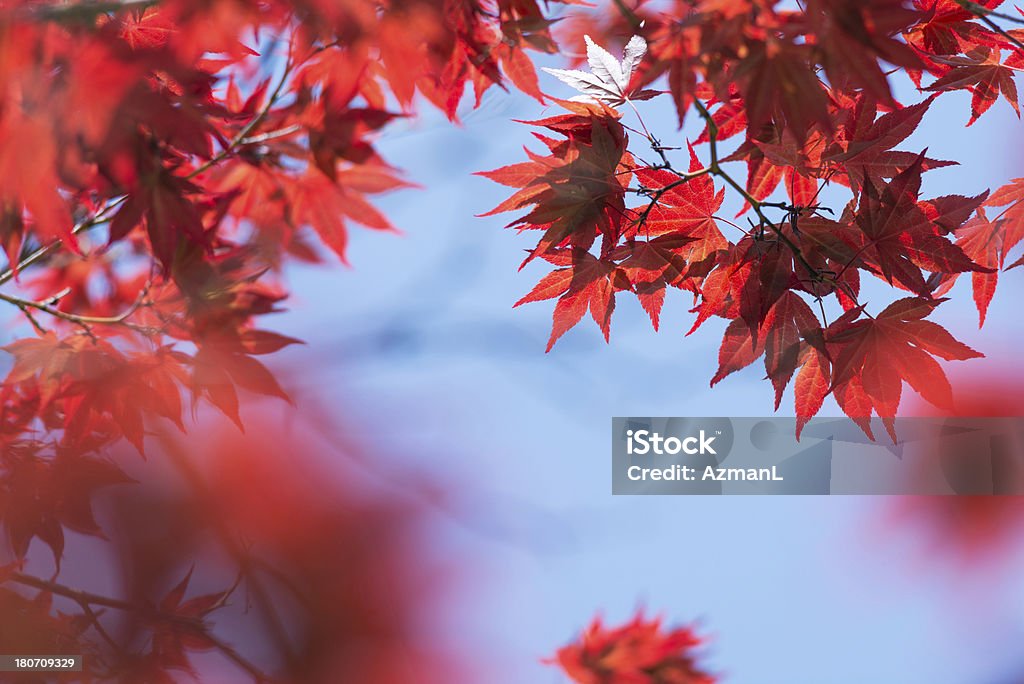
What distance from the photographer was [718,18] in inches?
17.0

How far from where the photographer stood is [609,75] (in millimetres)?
598

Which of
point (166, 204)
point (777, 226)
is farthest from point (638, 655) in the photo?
point (166, 204)

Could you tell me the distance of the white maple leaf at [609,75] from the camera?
59cm

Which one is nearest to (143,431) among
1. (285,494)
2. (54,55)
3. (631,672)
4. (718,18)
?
(285,494)

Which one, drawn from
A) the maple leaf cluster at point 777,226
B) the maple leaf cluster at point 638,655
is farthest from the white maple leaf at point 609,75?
the maple leaf cluster at point 638,655

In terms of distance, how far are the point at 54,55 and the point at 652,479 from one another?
0.91 m

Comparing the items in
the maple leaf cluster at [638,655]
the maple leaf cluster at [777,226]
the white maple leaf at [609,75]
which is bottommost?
the maple leaf cluster at [638,655]

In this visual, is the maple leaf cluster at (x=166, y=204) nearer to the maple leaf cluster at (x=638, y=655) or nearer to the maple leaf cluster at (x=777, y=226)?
the maple leaf cluster at (x=777, y=226)

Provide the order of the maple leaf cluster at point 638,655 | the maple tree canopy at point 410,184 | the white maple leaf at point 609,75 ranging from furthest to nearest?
the maple leaf cluster at point 638,655, the white maple leaf at point 609,75, the maple tree canopy at point 410,184

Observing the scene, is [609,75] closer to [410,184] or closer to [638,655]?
[410,184]

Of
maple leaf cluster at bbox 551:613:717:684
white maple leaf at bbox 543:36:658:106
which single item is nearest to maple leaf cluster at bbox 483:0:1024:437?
white maple leaf at bbox 543:36:658:106

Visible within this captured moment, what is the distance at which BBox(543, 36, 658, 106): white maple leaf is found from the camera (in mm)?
594

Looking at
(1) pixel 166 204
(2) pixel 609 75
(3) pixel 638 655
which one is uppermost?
(2) pixel 609 75

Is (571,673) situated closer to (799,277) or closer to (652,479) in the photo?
(652,479)
